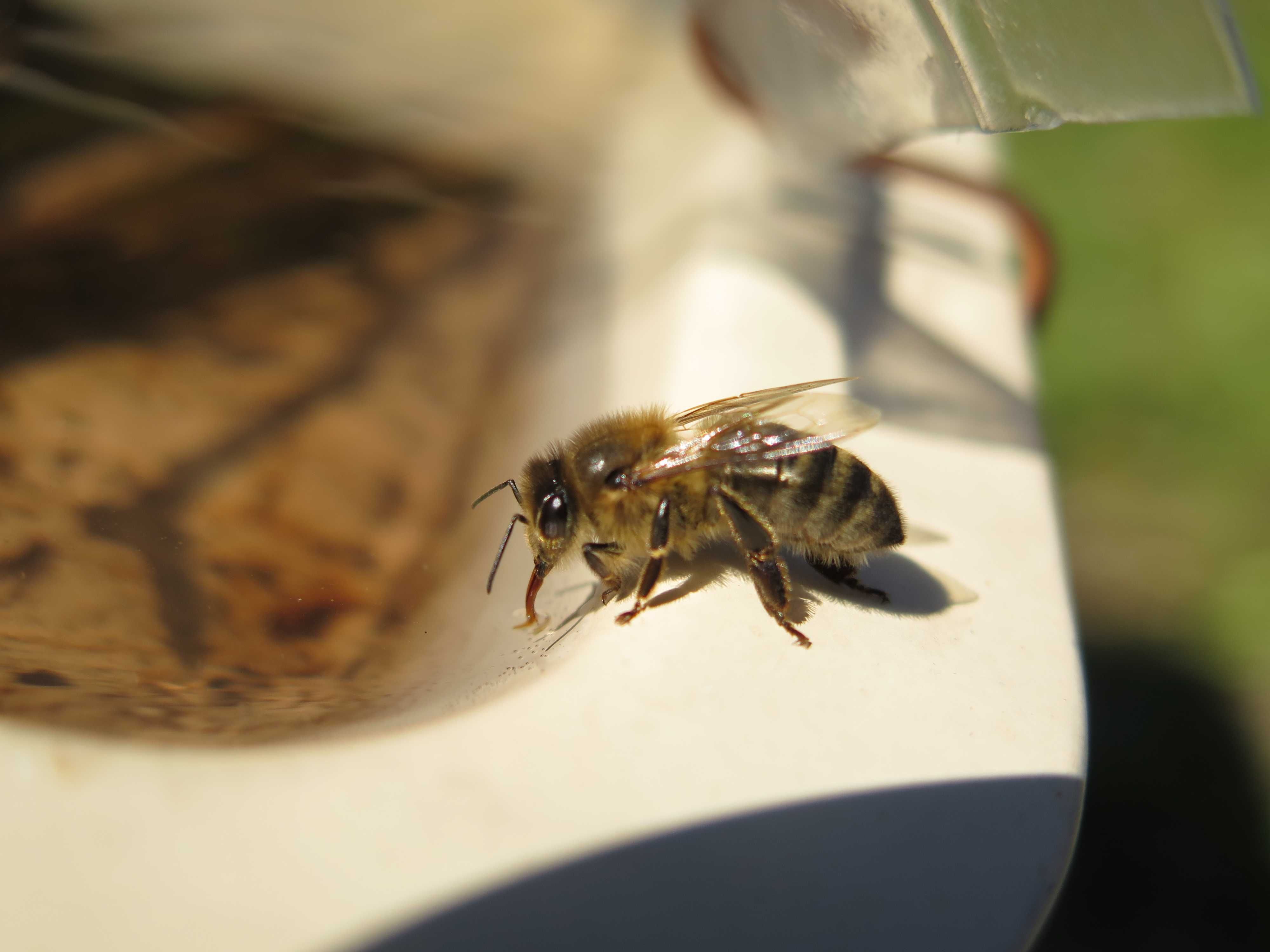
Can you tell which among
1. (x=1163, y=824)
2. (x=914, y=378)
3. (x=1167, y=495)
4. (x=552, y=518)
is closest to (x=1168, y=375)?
(x=1167, y=495)

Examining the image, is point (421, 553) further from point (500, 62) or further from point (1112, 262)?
point (1112, 262)

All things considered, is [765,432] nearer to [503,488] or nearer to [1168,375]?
[503,488]

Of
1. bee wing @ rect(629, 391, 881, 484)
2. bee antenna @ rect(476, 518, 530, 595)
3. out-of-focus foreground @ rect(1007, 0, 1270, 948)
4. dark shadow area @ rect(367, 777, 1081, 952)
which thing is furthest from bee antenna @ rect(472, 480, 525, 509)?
out-of-focus foreground @ rect(1007, 0, 1270, 948)

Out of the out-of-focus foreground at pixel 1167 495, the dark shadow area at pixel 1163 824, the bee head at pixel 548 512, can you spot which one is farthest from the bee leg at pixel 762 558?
the out-of-focus foreground at pixel 1167 495

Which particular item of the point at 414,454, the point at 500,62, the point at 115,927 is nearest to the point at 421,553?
the point at 414,454

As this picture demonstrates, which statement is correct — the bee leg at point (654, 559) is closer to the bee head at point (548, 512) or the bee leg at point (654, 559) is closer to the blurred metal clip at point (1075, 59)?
the bee head at point (548, 512)

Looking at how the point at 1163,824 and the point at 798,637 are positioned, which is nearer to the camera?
the point at 798,637

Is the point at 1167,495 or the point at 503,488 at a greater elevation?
the point at 503,488
